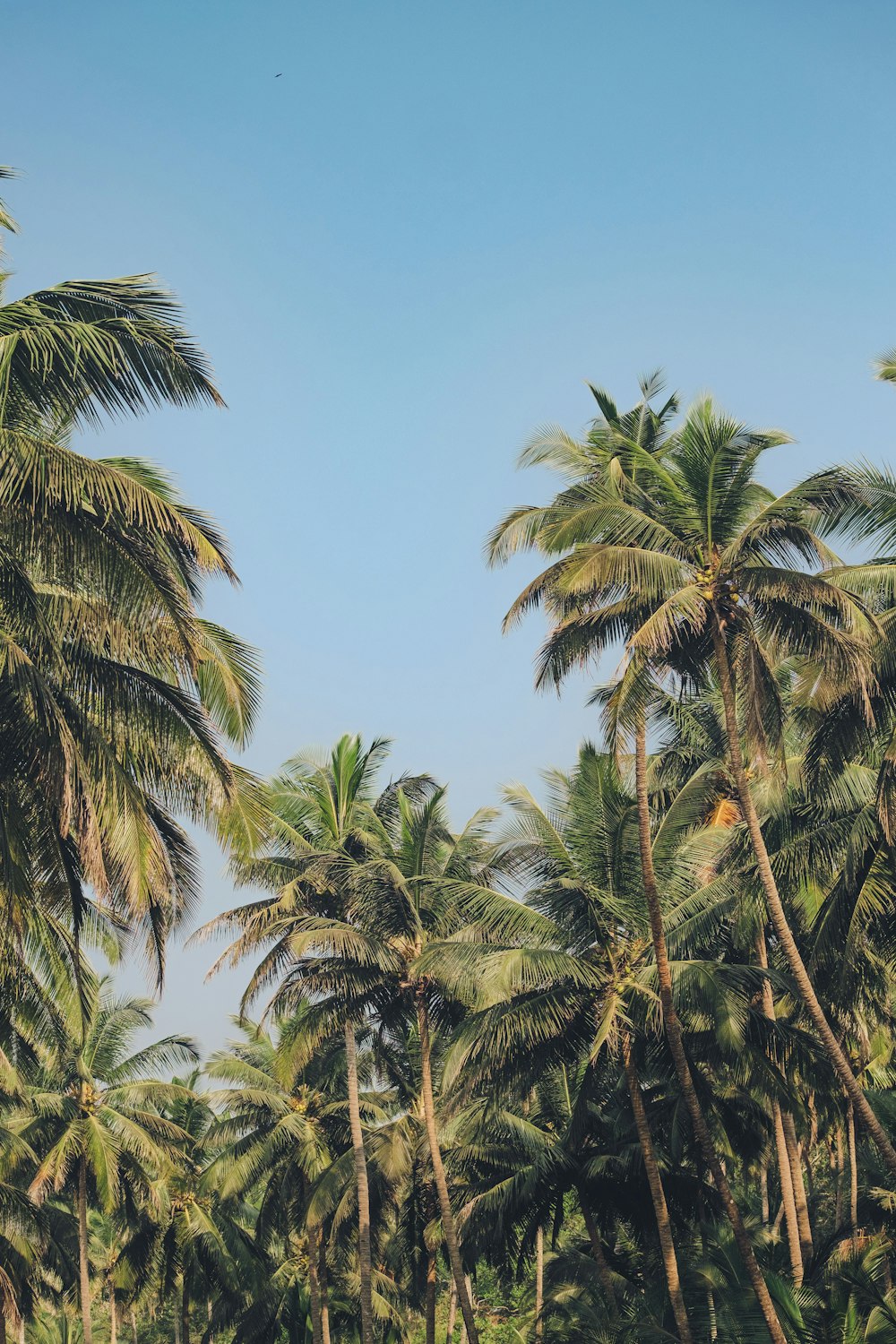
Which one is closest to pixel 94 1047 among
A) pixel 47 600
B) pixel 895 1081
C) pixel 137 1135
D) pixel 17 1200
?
pixel 137 1135

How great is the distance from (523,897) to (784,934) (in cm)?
620

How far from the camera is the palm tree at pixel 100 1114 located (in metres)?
29.6

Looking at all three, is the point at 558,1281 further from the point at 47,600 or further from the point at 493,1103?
the point at 47,600

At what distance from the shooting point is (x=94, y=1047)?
103ft

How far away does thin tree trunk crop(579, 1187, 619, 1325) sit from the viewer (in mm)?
23391

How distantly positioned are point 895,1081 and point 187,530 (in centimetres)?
2482

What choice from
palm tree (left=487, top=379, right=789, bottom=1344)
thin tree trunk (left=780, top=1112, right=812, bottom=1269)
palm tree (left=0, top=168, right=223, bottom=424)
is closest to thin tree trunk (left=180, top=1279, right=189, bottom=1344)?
thin tree trunk (left=780, top=1112, right=812, bottom=1269)

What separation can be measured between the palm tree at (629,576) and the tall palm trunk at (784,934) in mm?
859

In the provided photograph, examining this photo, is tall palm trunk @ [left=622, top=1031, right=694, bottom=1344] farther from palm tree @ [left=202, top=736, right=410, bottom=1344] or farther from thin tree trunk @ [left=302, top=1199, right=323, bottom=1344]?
thin tree trunk @ [left=302, top=1199, right=323, bottom=1344]

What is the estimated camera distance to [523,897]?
22172 millimetres

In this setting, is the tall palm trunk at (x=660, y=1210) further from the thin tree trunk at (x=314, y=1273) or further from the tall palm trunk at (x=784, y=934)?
the thin tree trunk at (x=314, y=1273)

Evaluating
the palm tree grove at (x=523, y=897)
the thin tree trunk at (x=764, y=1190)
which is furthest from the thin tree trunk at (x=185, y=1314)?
the thin tree trunk at (x=764, y=1190)

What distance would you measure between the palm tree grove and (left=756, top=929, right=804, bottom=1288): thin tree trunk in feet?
0.34

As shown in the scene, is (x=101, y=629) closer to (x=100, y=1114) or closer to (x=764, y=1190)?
(x=100, y=1114)
